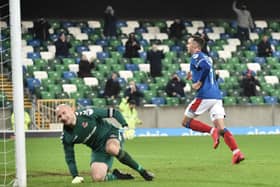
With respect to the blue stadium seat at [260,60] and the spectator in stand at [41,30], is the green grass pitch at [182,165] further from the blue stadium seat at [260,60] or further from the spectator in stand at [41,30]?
the blue stadium seat at [260,60]

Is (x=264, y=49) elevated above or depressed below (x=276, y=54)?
above

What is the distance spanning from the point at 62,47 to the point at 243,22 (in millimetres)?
9208

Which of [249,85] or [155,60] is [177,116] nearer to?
[155,60]

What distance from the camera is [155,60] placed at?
31.5 metres

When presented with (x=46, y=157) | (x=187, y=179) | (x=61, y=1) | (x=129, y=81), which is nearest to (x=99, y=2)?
(x=61, y=1)

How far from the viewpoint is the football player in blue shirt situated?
13.6 meters

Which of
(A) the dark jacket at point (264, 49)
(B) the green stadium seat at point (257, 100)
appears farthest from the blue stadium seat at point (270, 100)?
(A) the dark jacket at point (264, 49)

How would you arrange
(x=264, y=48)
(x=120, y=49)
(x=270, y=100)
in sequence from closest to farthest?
(x=270, y=100)
(x=120, y=49)
(x=264, y=48)

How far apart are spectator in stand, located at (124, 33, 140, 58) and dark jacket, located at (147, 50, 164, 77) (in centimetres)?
95

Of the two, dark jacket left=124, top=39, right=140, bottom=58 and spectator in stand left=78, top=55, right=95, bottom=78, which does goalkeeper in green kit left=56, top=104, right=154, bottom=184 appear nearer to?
spectator in stand left=78, top=55, right=95, bottom=78

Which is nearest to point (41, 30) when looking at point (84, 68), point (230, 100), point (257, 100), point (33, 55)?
point (33, 55)

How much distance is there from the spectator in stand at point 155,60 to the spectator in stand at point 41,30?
14.1ft

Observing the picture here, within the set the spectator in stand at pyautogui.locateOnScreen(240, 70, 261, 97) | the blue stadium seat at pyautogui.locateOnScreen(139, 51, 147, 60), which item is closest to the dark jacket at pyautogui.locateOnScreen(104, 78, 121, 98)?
the blue stadium seat at pyautogui.locateOnScreen(139, 51, 147, 60)

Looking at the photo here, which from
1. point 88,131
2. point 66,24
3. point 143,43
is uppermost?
point 66,24
